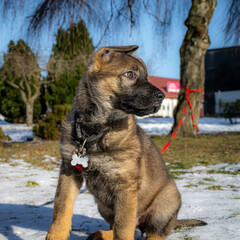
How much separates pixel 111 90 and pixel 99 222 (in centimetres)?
163

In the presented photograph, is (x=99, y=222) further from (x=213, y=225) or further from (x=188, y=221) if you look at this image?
(x=213, y=225)

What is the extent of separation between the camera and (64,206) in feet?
8.99

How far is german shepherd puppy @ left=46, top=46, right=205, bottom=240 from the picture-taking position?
2721 millimetres

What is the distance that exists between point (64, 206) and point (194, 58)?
36.9ft

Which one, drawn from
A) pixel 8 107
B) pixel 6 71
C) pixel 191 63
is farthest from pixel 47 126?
pixel 8 107

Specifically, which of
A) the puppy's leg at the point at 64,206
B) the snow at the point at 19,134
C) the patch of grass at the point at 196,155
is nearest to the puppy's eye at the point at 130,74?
the puppy's leg at the point at 64,206

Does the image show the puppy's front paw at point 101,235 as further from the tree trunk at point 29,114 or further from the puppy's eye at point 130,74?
the tree trunk at point 29,114

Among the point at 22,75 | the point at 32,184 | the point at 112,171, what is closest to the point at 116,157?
the point at 112,171

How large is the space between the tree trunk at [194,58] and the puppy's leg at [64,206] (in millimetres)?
10408

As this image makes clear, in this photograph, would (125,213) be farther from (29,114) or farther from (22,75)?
(22,75)

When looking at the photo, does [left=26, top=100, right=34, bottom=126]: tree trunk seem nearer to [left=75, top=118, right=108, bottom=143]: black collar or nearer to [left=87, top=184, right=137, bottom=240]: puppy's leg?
[left=75, top=118, right=108, bottom=143]: black collar

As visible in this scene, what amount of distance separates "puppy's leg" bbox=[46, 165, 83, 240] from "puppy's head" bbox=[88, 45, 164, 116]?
814 millimetres

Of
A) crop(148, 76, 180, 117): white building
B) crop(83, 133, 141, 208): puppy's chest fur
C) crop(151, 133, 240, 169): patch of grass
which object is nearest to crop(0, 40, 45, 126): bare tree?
crop(151, 133, 240, 169): patch of grass

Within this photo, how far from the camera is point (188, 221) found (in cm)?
336
